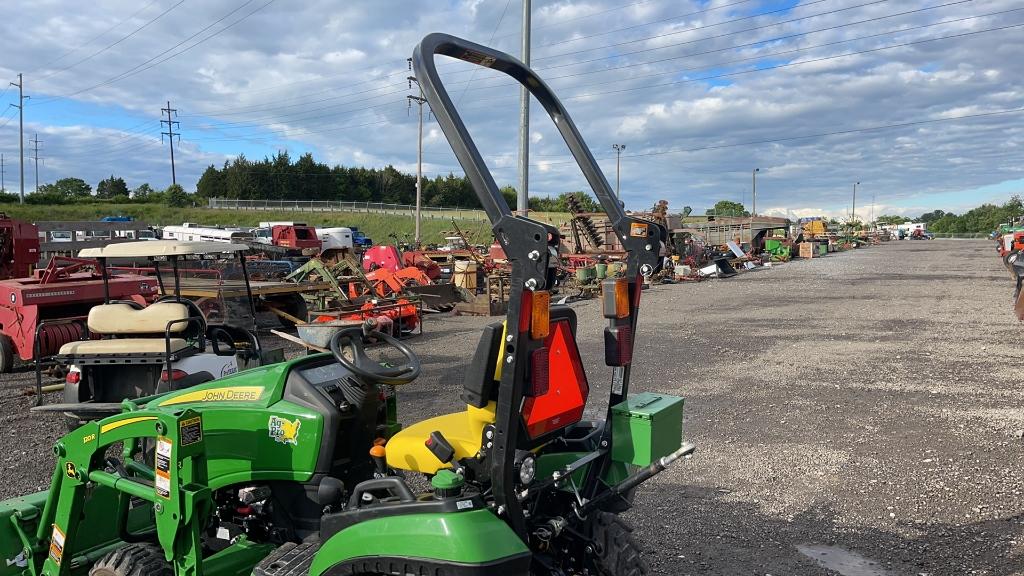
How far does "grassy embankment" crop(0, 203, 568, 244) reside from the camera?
174ft

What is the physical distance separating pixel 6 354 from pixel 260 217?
5467 cm

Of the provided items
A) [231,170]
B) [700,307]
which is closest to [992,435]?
[700,307]

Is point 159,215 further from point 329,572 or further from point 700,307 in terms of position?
point 329,572

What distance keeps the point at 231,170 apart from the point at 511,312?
8321 centimetres

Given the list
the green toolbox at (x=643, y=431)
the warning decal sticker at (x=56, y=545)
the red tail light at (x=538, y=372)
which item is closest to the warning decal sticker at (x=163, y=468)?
the warning decal sticker at (x=56, y=545)

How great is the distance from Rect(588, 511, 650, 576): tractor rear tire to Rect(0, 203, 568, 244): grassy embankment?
163 feet

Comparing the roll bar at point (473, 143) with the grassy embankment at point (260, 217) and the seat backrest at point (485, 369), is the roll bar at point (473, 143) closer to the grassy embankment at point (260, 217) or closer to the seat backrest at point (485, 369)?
the seat backrest at point (485, 369)

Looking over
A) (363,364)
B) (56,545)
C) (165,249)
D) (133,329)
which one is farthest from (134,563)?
(133,329)

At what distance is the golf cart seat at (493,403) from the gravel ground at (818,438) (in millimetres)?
1908

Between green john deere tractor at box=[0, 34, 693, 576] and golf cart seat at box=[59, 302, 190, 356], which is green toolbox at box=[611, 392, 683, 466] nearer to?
green john deere tractor at box=[0, 34, 693, 576]

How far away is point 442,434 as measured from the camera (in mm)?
2621

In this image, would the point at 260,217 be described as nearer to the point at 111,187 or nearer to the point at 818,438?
the point at 111,187

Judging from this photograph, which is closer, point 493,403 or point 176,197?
point 493,403

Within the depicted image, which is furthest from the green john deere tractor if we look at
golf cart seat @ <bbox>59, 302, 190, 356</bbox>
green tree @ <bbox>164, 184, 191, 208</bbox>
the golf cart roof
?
green tree @ <bbox>164, 184, 191, 208</bbox>
